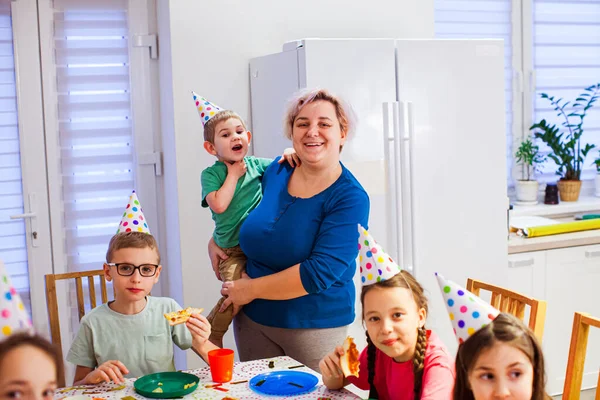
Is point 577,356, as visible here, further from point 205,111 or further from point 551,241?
point 551,241

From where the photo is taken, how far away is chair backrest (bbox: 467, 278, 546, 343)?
6.25ft

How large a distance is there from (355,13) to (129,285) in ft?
6.66

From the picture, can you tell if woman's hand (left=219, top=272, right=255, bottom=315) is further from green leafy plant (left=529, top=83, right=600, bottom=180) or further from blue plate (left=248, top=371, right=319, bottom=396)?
green leafy plant (left=529, top=83, right=600, bottom=180)

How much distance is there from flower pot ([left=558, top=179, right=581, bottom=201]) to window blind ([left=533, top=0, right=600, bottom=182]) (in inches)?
6.4

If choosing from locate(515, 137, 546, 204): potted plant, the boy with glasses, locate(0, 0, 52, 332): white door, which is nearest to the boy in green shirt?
the boy with glasses

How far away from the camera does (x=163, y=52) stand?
3.44 m

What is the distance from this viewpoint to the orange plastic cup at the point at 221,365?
6.48ft

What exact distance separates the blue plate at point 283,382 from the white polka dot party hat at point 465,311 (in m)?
0.70

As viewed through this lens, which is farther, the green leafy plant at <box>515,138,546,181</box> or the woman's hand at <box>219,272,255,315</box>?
the green leafy plant at <box>515,138,546,181</box>

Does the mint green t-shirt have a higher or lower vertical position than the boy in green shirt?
lower

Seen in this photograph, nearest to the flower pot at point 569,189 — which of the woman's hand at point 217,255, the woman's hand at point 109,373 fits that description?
the woman's hand at point 217,255

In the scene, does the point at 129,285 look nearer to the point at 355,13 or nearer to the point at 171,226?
the point at 171,226

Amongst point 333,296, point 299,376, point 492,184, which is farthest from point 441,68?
point 299,376

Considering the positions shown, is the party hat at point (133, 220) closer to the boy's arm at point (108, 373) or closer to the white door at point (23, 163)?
the boy's arm at point (108, 373)
